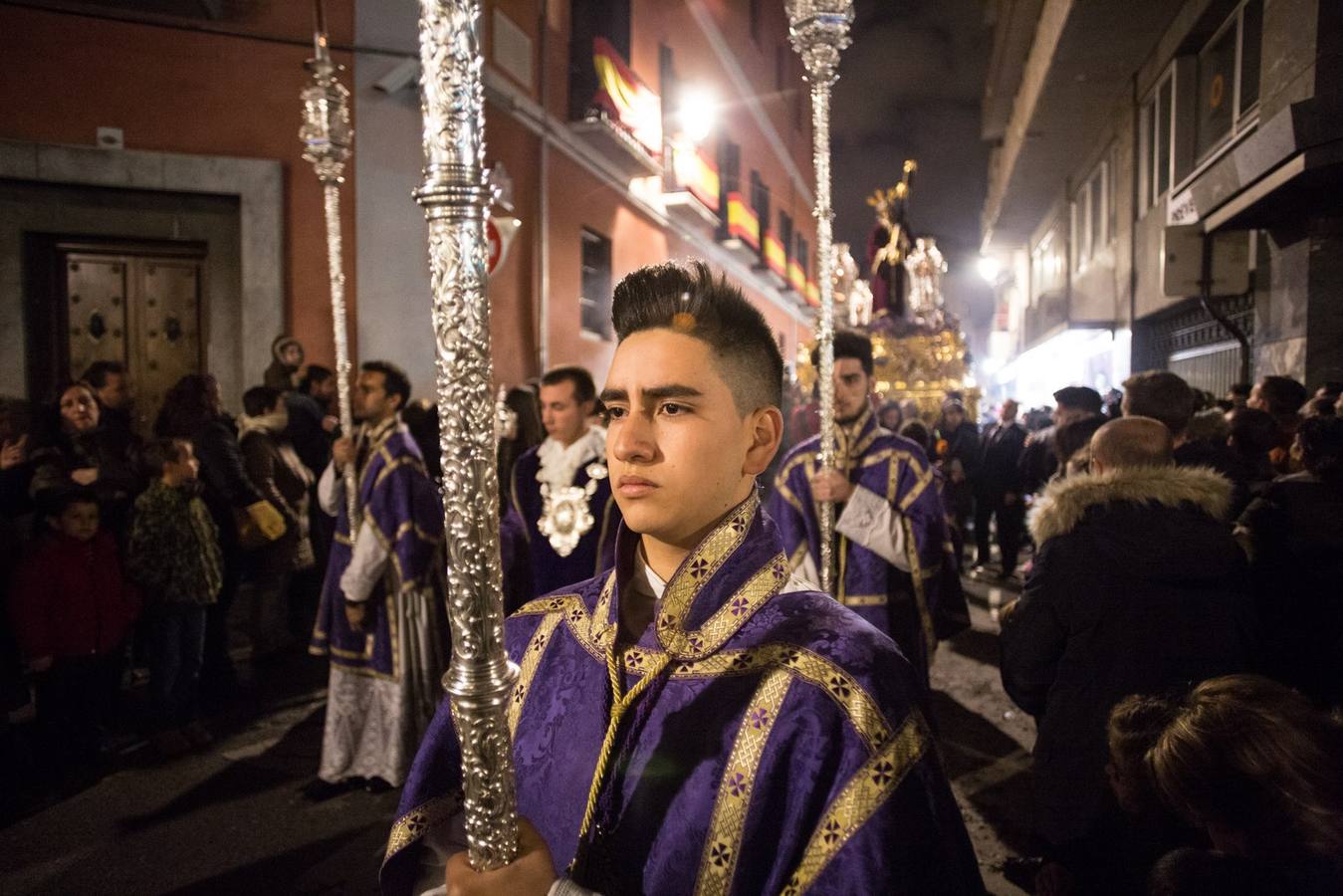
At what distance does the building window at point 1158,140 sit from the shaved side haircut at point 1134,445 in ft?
31.2

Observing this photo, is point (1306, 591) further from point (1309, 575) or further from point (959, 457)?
point (959, 457)

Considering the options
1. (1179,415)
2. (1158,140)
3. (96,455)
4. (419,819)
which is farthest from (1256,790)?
(1158,140)

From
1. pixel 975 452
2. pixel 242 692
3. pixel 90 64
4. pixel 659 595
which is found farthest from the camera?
pixel 975 452

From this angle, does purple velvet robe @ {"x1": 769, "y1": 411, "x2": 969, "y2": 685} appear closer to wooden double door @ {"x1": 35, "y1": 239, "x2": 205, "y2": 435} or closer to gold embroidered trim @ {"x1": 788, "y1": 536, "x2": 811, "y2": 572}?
gold embroidered trim @ {"x1": 788, "y1": 536, "x2": 811, "y2": 572}

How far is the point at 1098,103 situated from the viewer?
13.8 metres

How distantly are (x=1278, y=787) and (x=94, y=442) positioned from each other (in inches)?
243

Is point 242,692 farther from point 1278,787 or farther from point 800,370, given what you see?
point 800,370

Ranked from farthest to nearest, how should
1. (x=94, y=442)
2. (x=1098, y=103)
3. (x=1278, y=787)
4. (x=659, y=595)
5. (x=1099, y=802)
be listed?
(x=1098, y=103) < (x=94, y=442) < (x=1099, y=802) < (x=1278, y=787) < (x=659, y=595)

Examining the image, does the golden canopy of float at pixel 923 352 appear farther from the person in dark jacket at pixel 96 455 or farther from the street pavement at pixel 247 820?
the person in dark jacket at pixel 96 455

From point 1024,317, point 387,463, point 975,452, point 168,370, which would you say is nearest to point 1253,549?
point 387,463

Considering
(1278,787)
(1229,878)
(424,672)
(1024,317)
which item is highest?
(1024,317)

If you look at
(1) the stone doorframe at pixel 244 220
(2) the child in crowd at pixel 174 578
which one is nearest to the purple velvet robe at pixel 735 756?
(2) the child in crowd at pixel 174 578

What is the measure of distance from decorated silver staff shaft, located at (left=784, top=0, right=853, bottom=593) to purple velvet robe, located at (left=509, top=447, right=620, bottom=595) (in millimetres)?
1253

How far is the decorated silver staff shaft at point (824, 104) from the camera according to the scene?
343 cm
